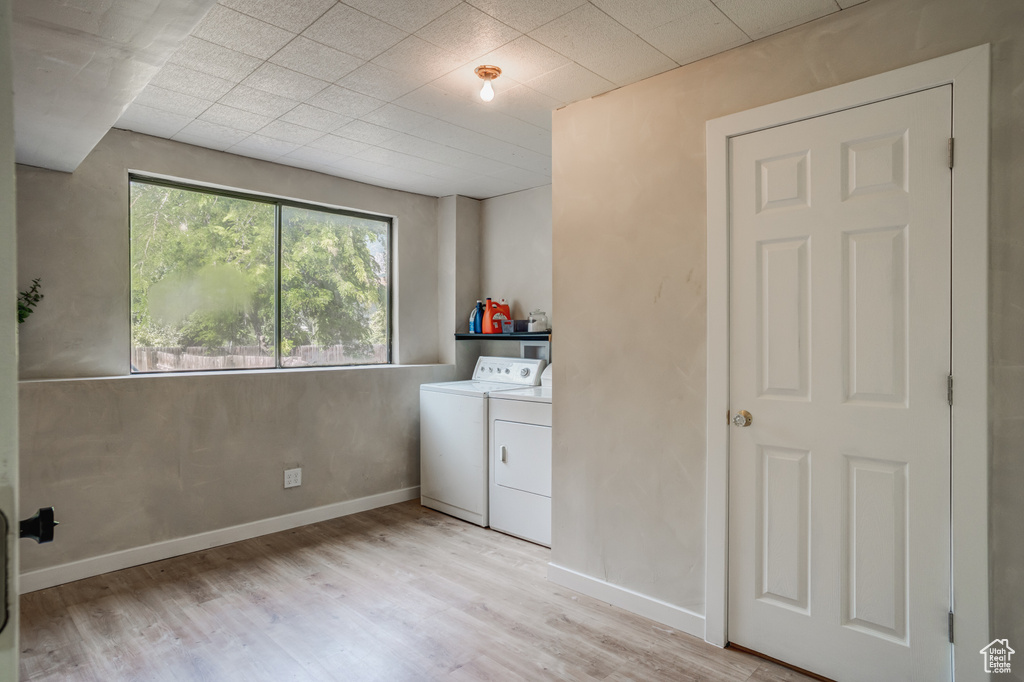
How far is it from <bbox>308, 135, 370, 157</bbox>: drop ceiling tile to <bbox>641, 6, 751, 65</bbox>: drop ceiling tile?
1.82 meters

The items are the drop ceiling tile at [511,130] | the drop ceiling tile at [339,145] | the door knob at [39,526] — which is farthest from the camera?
the drop ceiling tile at [339,145]

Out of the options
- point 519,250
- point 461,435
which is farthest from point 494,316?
point 461,435

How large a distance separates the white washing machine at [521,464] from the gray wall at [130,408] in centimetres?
105

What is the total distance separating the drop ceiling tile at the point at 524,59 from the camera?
2.22 m

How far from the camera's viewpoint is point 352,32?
2107mm

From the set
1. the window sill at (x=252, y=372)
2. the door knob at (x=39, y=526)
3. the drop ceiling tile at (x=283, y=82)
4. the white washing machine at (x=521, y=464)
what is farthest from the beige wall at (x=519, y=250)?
the door knob at (x=39, y=526)

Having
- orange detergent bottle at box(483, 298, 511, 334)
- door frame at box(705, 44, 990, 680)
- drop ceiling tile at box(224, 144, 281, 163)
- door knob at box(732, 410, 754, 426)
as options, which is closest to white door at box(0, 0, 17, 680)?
door knob at box(732, 410, 754, 426)

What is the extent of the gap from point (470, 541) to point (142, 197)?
280 cm

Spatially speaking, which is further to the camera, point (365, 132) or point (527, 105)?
point (365, 132)

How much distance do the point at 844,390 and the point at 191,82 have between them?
2952mm

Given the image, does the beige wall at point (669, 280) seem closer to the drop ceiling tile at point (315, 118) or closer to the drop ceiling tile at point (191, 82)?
the drop ceiling tile at point (315, 118)

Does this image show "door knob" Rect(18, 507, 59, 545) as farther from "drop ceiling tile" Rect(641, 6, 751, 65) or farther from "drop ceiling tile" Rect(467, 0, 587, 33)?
"drop ceiling tile" Rect(641, 6, 751, 65)

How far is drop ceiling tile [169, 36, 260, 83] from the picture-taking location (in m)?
2.20

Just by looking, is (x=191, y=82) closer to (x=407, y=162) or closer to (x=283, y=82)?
(x=283, y=82)
